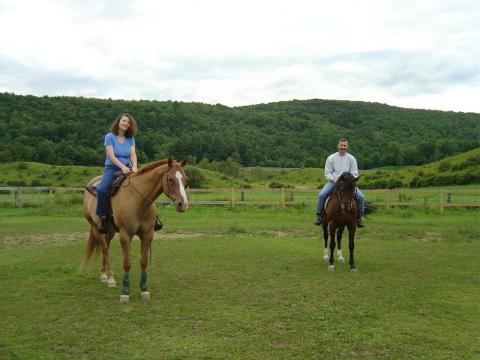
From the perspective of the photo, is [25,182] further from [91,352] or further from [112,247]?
[91,352]

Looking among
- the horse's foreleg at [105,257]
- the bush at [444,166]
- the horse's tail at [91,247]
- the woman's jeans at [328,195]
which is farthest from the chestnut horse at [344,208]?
the bush at [444,166]

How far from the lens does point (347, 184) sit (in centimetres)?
878

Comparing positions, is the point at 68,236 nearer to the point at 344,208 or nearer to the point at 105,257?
the point at 105,257

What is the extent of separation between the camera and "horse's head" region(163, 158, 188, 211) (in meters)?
6.09

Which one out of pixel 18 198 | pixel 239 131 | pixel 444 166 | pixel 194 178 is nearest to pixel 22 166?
pixel 194 178

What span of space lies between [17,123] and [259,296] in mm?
68460

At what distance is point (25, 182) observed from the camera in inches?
1734

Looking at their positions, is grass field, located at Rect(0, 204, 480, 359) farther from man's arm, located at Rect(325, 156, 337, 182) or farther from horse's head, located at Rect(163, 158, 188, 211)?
man's arm, located at Rect(325, 156, 337, 182)

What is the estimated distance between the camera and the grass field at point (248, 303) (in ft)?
15.2

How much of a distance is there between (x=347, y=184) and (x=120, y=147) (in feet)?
14.7

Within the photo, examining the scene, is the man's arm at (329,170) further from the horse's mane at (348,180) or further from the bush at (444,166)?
the bush at (444,166)

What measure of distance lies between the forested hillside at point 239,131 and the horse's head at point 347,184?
52.1m

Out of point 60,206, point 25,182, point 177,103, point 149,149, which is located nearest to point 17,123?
point 149,149

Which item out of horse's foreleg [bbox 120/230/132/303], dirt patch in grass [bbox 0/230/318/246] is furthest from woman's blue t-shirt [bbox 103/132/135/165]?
dirt patch in grass [bbox 0/230/318/246]
